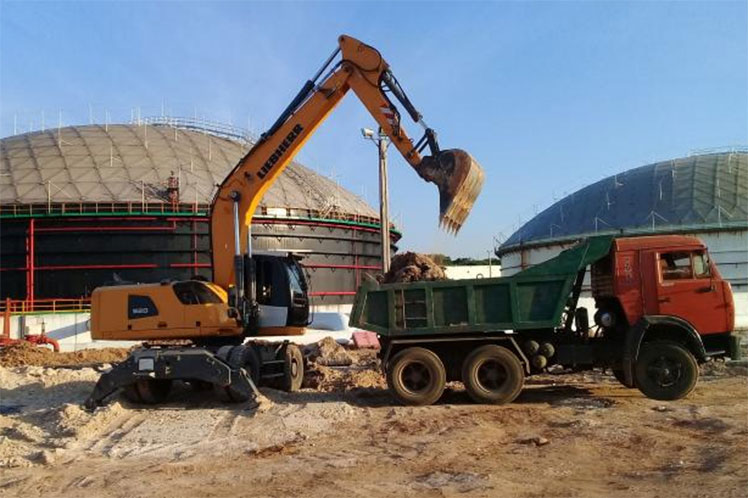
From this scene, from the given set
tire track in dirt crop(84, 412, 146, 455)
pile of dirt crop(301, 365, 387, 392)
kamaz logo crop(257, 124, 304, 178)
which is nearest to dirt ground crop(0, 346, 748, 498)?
tire track in dirt crop(84, 412, 146, 455)

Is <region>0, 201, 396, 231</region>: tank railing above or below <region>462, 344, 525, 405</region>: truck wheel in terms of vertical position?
above

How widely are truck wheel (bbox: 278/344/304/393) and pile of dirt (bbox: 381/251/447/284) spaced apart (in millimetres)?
6941

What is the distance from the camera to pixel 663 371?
10633mm

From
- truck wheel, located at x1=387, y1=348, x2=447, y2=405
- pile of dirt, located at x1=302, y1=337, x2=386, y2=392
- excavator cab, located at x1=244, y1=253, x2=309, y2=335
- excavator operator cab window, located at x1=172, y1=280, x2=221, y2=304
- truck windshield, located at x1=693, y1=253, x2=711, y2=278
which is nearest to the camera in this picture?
truck windshield, located at x1=693, y1=253, x2=711, y2=278

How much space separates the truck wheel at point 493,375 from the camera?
10.8 m

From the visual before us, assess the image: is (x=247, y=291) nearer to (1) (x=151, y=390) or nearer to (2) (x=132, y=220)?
(1) (x=151, y=390)

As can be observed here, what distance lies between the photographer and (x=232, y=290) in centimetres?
1221

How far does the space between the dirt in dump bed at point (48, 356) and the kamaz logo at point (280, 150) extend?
10056 millimetres

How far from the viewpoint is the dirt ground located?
6512mm

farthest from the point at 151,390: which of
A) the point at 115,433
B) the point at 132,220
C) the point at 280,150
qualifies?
the point at 132,220

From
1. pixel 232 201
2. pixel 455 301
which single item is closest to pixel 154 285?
pixel 232 201

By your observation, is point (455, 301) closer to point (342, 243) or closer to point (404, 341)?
point (404, 341)

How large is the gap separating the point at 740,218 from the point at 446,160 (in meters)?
34.1

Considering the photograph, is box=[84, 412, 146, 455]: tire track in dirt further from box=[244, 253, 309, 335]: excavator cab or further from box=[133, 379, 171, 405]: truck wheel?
box=[244, 253, 309, 335]: excavator cab
